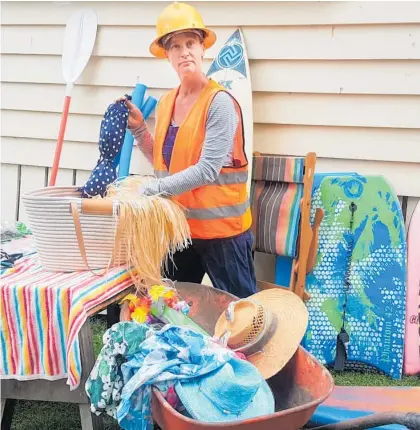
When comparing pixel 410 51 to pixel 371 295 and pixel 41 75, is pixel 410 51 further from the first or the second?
pixel 41 75

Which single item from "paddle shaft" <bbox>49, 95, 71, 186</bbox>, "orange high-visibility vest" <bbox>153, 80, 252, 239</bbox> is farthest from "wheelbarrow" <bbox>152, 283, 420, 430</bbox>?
"paddle shaft" <bbox>49, 95, 71, 186</bbox>

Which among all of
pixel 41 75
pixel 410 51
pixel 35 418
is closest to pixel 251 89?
pixel 410 51

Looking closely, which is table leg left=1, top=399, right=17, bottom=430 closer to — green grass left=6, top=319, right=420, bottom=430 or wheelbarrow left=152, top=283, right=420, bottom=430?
green grass left=6, top=319, right=420, bottom=430

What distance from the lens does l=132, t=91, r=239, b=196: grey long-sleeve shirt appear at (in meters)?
2.50

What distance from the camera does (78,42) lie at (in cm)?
381

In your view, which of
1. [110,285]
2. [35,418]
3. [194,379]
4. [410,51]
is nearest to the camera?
[194,379]

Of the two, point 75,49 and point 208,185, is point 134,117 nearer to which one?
point 208,185

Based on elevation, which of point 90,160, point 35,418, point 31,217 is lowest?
point 35,418

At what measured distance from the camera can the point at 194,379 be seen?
1.74 m

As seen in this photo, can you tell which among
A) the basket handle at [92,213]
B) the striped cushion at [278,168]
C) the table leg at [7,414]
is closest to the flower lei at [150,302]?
the basket handle at [92,213]

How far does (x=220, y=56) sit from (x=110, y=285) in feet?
5.89

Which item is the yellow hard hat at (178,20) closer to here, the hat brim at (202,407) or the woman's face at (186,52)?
the woman's face at (186,52)

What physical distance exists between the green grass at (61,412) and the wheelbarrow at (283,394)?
2.60 ft

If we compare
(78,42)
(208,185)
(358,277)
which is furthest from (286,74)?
(78,42)
